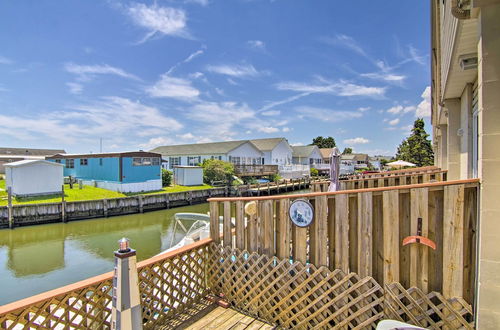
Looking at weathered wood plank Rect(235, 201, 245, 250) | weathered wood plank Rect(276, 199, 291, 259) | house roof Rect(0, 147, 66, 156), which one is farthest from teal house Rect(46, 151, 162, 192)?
house roof Rect(0, 147, 66, 156)

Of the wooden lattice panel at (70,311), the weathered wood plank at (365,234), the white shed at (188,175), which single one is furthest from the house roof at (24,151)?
the weathered wood plank at (365,234)

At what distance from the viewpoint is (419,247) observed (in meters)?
2.46

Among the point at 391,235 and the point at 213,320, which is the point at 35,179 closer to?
the point at 213,320

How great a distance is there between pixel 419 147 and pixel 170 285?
38.2 meters

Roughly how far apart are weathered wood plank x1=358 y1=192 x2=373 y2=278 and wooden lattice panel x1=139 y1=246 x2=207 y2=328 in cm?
221

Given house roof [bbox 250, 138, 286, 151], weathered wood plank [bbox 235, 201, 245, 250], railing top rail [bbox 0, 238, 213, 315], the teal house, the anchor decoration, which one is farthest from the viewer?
house roof [bbox 250, 138, 286, 151]

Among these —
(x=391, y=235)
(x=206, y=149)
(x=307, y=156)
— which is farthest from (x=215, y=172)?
(x=391, y=235)

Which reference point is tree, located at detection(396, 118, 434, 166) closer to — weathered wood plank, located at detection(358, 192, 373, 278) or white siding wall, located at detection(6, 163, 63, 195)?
weathered wood plank, located at detection(358, 192, 373, 278)

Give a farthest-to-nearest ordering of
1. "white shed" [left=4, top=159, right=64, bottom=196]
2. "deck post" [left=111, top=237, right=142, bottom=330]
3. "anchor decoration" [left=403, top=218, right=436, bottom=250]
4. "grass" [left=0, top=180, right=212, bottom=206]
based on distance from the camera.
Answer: "white shed" [left=4, top=159, right=64, bottom=196] < "grass" [left=0, top=180, right=212, bottom=206] < "anchor decoration" [left=403, top=218, right=436, bottom=250] < "deck post" [left=111, top=237, right=142, bottom=330]

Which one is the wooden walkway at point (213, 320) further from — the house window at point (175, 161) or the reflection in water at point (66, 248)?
the house window at point (175, 161)

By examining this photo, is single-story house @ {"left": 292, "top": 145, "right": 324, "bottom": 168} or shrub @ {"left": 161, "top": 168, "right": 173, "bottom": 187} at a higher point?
single-story house @ {"left": 292, "top": 145, "right": 324, "bottom": 168}

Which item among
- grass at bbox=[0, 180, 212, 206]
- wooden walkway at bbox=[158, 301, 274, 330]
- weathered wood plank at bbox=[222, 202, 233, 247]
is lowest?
grass at bbox=[0, 180, 212, 206]

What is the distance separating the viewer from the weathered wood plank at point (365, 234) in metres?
2.63

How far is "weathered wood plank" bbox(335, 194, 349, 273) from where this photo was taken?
8.98 ft
